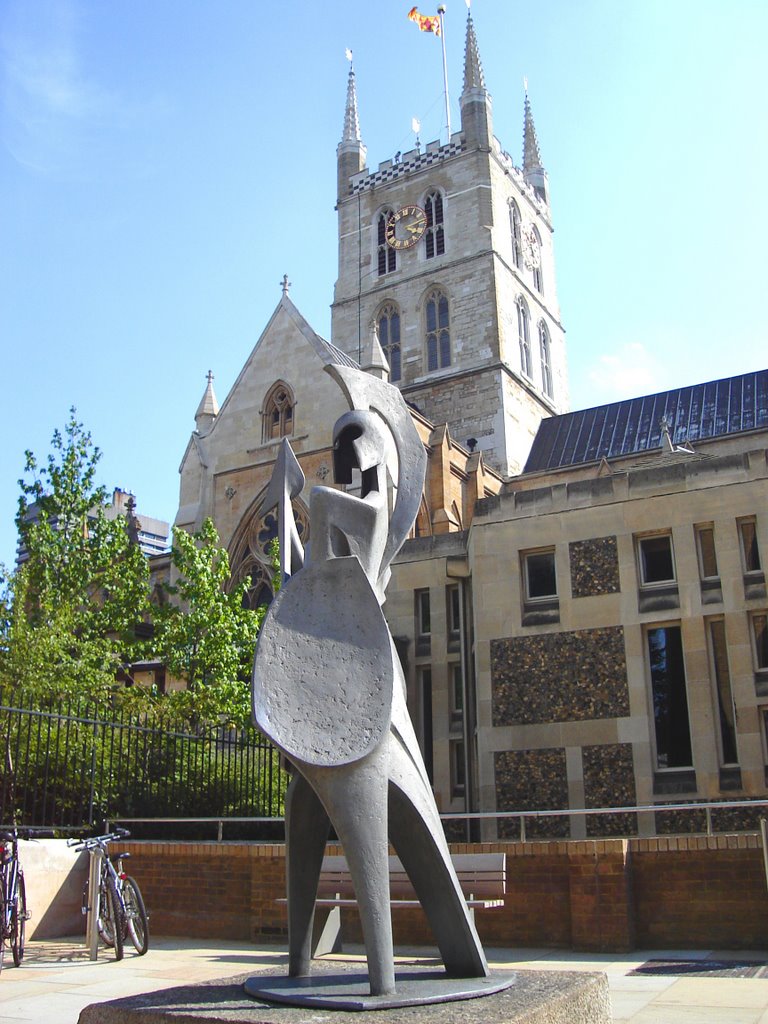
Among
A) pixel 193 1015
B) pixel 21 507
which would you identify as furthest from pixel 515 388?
pixel 193 1015

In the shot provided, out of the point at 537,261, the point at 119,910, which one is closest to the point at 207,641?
the point at 119,910

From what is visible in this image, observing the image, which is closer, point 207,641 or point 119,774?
point 119,774

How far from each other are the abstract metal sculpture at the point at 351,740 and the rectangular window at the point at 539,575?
12.5 m

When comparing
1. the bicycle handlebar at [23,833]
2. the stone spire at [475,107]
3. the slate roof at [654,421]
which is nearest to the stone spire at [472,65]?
the stone spire at [475,107]

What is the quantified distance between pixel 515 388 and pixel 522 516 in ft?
98.6

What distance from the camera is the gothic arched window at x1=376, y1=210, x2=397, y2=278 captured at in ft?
181

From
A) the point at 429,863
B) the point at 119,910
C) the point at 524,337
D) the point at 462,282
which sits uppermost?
the point at 462,282

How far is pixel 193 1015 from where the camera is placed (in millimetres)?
4703

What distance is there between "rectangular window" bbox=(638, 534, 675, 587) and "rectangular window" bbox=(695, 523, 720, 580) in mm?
479

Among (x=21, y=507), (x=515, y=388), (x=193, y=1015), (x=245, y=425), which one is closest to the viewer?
(x=193, y=1015)

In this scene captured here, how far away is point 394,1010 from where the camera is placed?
15.7 feet

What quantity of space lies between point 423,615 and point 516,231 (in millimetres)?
39171

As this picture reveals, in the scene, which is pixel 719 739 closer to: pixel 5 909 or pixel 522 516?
pixel 522 516

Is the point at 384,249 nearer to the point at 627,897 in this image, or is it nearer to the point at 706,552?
the point at 706,552
